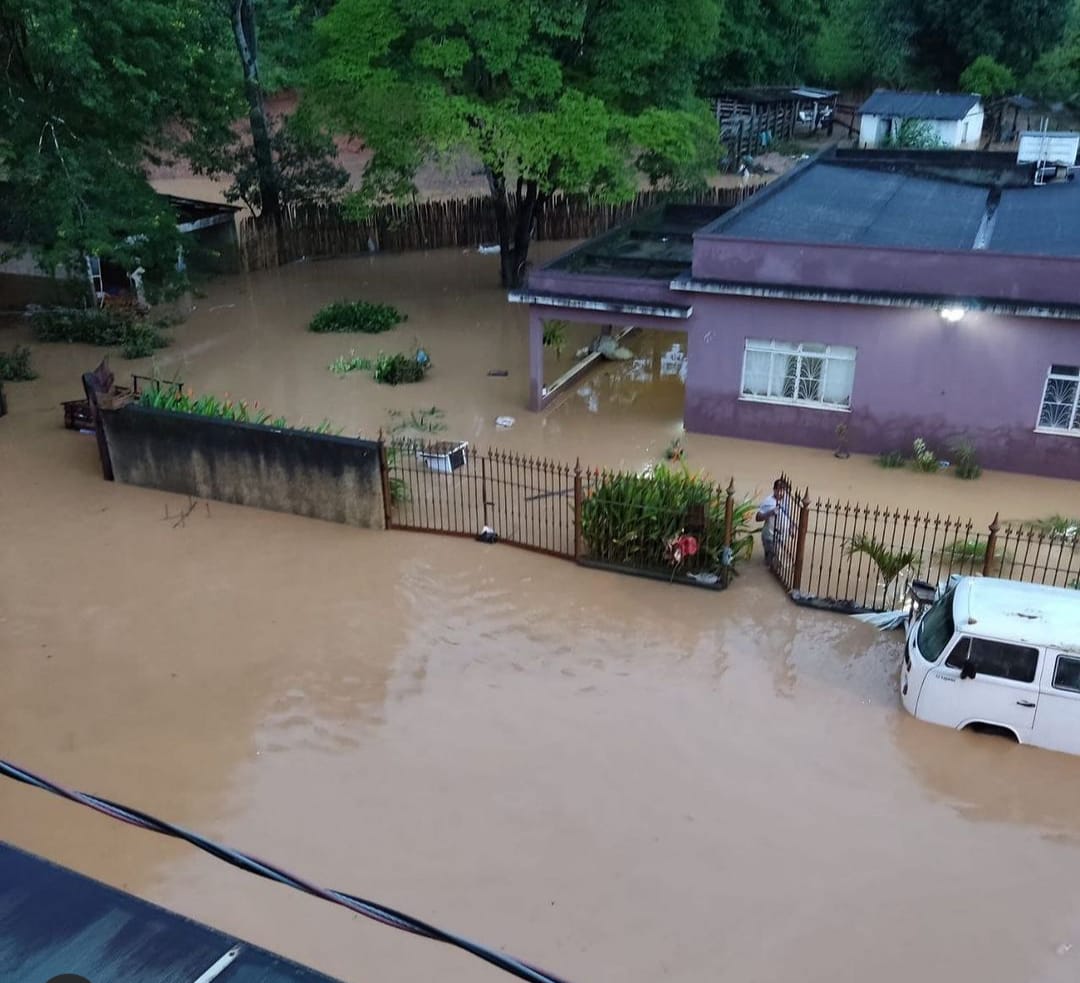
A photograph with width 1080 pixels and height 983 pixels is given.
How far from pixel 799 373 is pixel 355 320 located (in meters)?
11.0

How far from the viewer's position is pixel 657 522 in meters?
12.2

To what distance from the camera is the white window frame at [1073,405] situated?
47.7 feet

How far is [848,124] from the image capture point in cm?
5119

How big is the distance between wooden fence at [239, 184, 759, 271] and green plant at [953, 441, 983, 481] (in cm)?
1557

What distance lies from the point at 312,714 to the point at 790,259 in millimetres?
10120

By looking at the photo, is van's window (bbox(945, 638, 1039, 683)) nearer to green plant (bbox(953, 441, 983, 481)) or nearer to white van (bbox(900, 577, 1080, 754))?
white van (bbox(900, 577, 1080, 754))

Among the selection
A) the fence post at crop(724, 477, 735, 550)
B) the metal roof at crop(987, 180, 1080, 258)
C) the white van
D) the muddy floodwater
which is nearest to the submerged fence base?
the muddy floodwater

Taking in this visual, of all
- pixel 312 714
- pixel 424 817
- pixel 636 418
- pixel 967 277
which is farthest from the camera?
pixel 636 418

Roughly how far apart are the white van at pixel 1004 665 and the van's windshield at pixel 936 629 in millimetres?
12

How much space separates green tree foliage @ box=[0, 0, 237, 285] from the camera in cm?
1881

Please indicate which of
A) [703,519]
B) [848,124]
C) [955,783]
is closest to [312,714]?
[703,519]

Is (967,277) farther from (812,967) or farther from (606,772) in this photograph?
(812,967)

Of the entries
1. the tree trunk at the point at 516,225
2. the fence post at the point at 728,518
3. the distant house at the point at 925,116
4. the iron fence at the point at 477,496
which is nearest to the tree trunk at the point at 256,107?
the tree trunk at the point at 516,225

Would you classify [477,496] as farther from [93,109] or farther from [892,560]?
[93,109]
